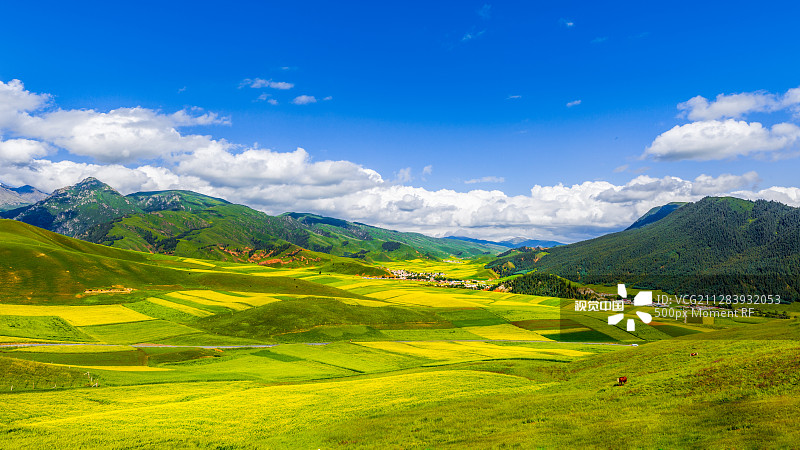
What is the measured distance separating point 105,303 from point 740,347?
20110 cm

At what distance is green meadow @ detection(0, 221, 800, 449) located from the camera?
27.8 m

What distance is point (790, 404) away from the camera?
24531 mm

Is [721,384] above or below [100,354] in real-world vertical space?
above

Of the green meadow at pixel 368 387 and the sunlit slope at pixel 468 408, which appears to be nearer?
the sunlit slope at pixel 468 408

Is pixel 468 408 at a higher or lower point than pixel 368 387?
higher

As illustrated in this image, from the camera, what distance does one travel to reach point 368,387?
52.4 meters

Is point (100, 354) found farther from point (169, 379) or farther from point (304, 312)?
point (304, 312)

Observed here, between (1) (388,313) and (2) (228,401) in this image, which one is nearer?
(2) (228,401)

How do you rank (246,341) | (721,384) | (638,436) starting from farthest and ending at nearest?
(246,341)
(721,384)
(638,436)

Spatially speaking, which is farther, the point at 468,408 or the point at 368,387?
the point at 368,387

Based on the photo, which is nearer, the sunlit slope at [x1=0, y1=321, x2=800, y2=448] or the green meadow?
the sunlit slope at [x1=0, y1=321, x2=800, y2=448]

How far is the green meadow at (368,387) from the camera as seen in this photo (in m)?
27.8

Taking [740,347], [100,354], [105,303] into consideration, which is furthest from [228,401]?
[105,303]

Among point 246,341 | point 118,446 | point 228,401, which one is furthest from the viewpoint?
point 246,341
